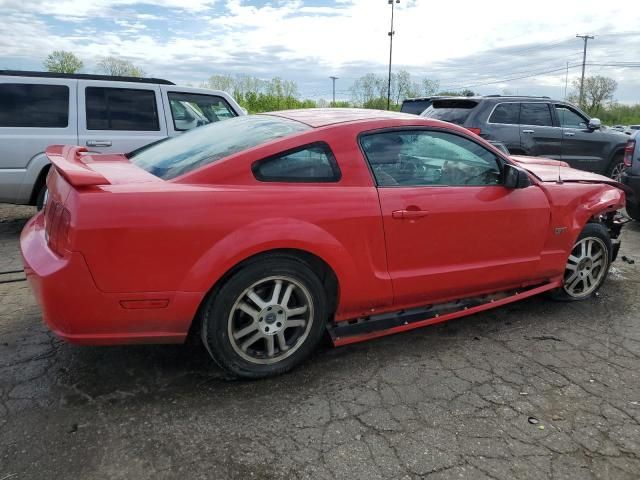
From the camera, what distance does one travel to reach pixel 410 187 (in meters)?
3.25

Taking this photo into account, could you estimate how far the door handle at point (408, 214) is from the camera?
314 centimetres

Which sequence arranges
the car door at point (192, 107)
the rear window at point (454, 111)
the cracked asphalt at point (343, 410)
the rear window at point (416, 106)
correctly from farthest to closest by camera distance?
1. the rear window at point (416, 106)
2. the rear window at point (454, 111)
3. the car door at point (192, 107)
4. the cracked asphalt at point (343, 410)

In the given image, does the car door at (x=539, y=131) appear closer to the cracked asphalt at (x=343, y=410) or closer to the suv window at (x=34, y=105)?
the cracked asphalt at (x=343, y=410)

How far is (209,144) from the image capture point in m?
3.28

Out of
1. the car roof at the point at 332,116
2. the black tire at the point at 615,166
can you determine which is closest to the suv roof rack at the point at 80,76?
the car roof at the point at 332,116

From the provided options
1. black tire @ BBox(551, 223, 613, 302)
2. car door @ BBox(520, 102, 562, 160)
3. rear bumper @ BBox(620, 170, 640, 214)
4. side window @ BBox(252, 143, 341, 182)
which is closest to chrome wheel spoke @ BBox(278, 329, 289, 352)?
side window @ BBox(252, 143, 341, 182)

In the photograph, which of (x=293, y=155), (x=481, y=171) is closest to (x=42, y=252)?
(x=293, y=155)

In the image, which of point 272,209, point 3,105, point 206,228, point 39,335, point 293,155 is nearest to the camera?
point 206,228

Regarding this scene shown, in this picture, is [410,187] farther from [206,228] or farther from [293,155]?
[206,228]

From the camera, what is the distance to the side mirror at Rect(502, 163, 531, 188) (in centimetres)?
354

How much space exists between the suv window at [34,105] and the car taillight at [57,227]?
12.1 feet

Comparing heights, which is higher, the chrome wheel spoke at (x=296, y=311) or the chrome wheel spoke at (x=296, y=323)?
the chrome wheel spoke at (x=296, y=311)

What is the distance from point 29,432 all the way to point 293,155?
1.93m

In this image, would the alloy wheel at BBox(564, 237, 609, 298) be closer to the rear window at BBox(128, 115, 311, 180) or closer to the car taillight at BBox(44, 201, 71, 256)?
the rear window at BBox(128, 115, 311, 180)
